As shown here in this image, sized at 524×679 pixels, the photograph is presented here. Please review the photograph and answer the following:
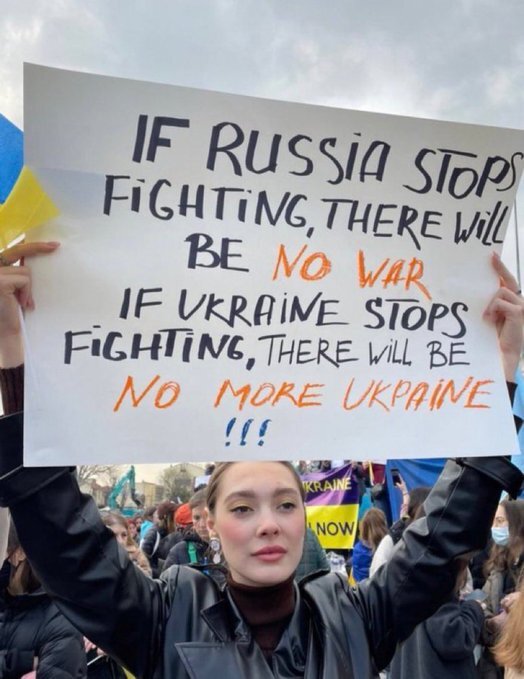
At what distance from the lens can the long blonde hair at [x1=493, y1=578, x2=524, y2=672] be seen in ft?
7.09

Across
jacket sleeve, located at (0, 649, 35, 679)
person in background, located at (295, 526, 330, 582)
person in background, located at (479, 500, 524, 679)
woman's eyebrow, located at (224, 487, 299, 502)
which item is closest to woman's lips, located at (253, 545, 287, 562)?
woman's eyebrow, located at (224, 487, 299, 502)

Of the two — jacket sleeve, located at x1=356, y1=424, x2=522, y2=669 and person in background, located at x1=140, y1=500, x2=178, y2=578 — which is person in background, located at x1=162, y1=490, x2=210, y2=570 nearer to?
person in background, located at x1=140, y1=500, x2=178, y2=578

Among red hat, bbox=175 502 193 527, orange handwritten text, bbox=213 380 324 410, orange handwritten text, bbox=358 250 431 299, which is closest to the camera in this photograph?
orange handwritten text, bbox=213 380 324 410

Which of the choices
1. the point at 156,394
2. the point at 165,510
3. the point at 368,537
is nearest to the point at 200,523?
the point at 368,537

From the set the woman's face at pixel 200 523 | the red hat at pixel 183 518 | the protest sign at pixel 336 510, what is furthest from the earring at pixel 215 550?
the red hat at pixel 183 518

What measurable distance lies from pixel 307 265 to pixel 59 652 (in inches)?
81.2

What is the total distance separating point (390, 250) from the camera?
175 centimetres

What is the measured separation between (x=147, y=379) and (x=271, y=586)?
0.55 meters

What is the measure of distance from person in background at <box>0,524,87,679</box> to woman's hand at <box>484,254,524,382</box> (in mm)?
2033

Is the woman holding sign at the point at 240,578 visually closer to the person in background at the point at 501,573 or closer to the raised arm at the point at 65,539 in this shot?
the raised arm at the point at 65,539

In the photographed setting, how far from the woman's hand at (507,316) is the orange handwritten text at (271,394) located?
1.75 ft

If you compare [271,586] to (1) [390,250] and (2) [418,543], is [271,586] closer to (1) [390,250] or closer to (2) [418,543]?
(2) [418,543]

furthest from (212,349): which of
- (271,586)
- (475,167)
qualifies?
(475,167)

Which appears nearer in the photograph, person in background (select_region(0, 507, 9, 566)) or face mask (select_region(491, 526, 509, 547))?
person in background (select_region(0, 507, 9, 566))
